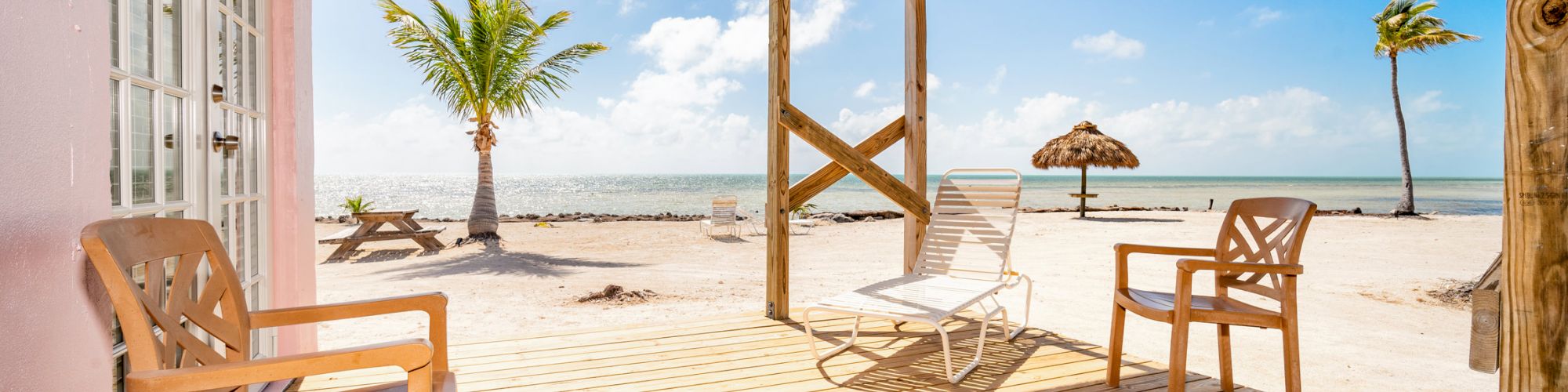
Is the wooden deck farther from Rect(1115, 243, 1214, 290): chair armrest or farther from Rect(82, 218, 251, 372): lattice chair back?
Rect(82, 218, 251, 372): lattice chair back

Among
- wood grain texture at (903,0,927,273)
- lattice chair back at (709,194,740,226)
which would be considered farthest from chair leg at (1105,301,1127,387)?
lattice chair back at (709,194,740,226)

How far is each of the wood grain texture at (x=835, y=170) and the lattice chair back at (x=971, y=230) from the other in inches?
15.5

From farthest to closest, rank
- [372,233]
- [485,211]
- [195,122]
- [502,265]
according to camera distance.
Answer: [485,211], [372,233], [502,265], [195,122]

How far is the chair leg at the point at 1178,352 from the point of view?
2.14 meters

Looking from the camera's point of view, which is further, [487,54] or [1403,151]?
[1403,151]

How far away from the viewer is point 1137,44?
101ft

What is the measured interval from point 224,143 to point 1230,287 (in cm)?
340

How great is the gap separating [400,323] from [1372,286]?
8514mm

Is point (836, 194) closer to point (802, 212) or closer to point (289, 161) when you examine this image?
point (802, 212)

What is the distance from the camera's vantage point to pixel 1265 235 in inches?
Answer: 98.9

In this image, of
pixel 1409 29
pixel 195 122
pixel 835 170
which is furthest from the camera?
pixel 1409 29

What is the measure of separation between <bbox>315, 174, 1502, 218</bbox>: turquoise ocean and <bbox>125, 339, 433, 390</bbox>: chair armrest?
20885 mm

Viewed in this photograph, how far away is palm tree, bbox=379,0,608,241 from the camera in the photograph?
28.8ft

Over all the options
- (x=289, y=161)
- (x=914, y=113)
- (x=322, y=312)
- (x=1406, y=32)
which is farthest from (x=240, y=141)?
(x=1406, y=32)
